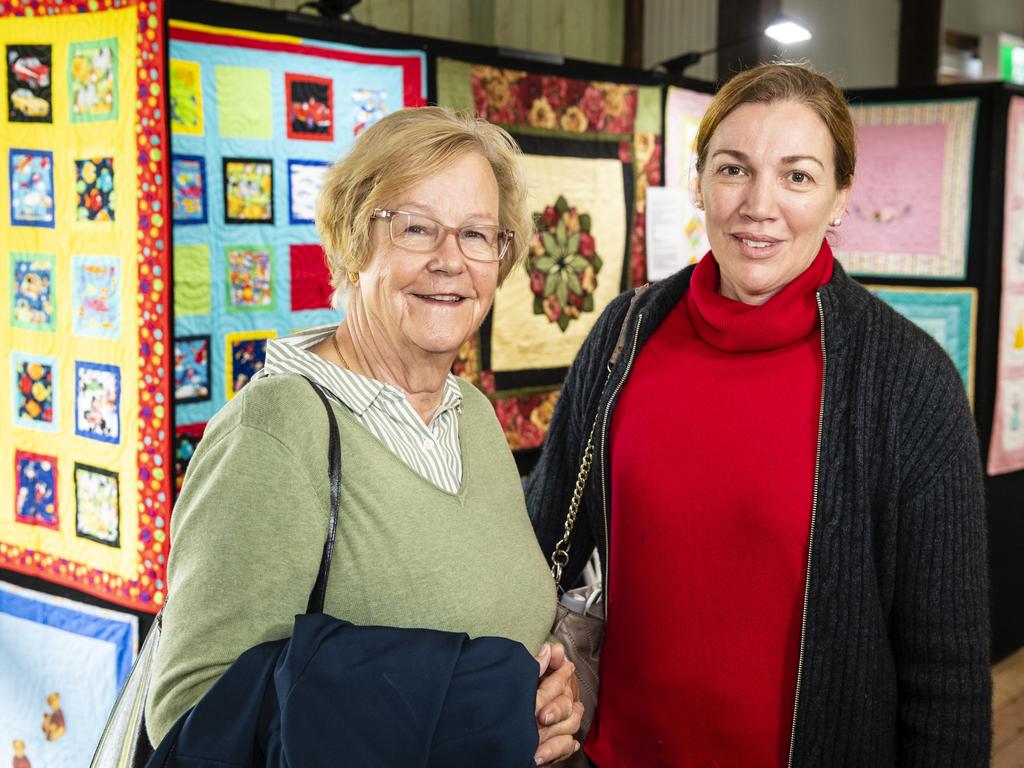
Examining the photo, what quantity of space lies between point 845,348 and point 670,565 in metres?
0.45

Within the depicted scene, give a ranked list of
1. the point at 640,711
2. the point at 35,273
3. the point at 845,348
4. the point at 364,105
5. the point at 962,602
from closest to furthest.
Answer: the point at 962,602, the point at 845,348, the point at 640,711, the point at 35,273, the point at 364,105

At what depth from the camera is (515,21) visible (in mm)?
4625

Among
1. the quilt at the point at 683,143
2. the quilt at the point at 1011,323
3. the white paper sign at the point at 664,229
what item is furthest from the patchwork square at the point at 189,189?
the quilt at the point at 1011,323

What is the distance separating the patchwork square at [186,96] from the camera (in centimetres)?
236

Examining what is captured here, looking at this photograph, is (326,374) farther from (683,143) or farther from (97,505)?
(683,143)

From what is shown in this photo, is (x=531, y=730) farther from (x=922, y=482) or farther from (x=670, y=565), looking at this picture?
(x=922, y=482)

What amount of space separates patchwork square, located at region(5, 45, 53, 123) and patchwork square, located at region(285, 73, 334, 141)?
59 cm

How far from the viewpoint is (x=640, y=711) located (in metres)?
1.62

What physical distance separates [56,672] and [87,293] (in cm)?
99

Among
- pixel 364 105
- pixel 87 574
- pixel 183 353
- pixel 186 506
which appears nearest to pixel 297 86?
pixel 364 105

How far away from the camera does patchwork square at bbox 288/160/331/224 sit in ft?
8.73

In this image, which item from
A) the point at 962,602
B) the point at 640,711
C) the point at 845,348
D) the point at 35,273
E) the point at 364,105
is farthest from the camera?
the point at 364,105

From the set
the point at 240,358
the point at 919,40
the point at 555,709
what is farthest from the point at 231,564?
the point at 919,40

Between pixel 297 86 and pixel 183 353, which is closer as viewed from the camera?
pixel 183 353
